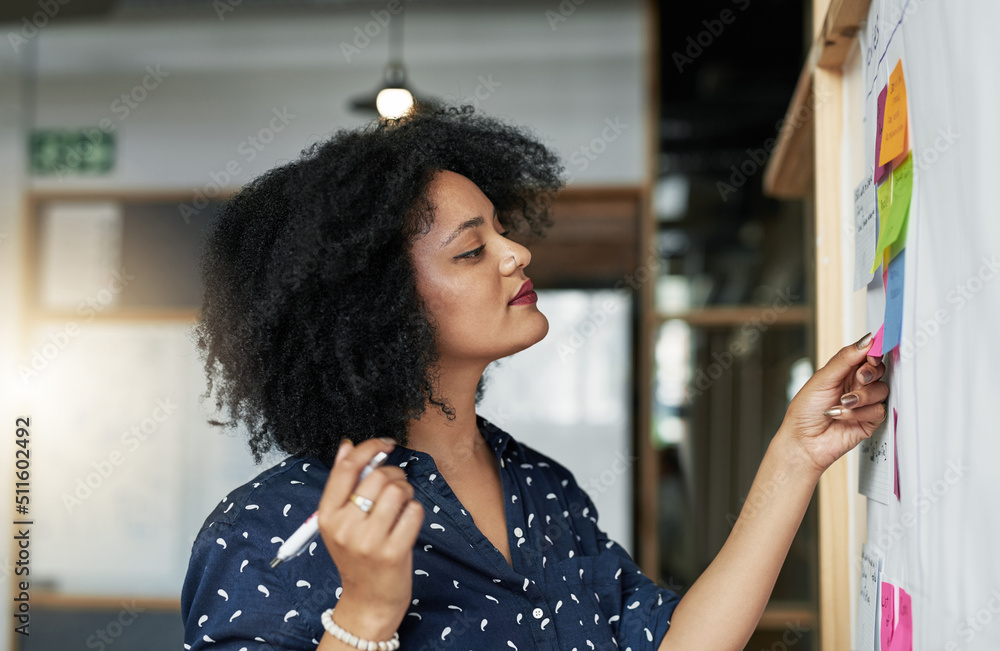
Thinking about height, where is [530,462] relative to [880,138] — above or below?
below

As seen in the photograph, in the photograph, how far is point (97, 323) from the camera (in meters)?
3.27

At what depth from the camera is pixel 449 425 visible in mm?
1177

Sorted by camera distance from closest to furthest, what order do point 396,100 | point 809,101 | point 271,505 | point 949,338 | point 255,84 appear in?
point 949,338 < point 271,505 < point 809,101 < point 396,100 < point 255,84

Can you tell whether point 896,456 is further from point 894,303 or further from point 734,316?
point 734,316

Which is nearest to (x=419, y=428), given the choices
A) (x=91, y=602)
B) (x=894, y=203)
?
(x=894, y=203)

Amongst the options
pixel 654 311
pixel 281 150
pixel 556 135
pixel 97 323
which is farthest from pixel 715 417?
pixel 97 323

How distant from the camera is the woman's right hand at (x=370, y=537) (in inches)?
29.6

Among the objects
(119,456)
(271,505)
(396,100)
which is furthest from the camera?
(119,456)

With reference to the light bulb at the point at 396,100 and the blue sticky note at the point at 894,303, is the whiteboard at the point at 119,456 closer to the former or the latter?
the light bulb at the point at 396,100

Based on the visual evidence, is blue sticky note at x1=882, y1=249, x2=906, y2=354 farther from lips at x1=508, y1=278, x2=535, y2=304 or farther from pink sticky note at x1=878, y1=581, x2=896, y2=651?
lips at x1=508, y1=278, x2=535, y2=304

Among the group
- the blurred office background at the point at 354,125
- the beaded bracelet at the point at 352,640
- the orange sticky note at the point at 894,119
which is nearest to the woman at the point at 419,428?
the beaded bracelet at the point at 352,640

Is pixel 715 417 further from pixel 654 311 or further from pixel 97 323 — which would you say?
pixel 97 323

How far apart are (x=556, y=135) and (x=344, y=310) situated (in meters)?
2.23

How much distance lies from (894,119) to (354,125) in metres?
2.66
